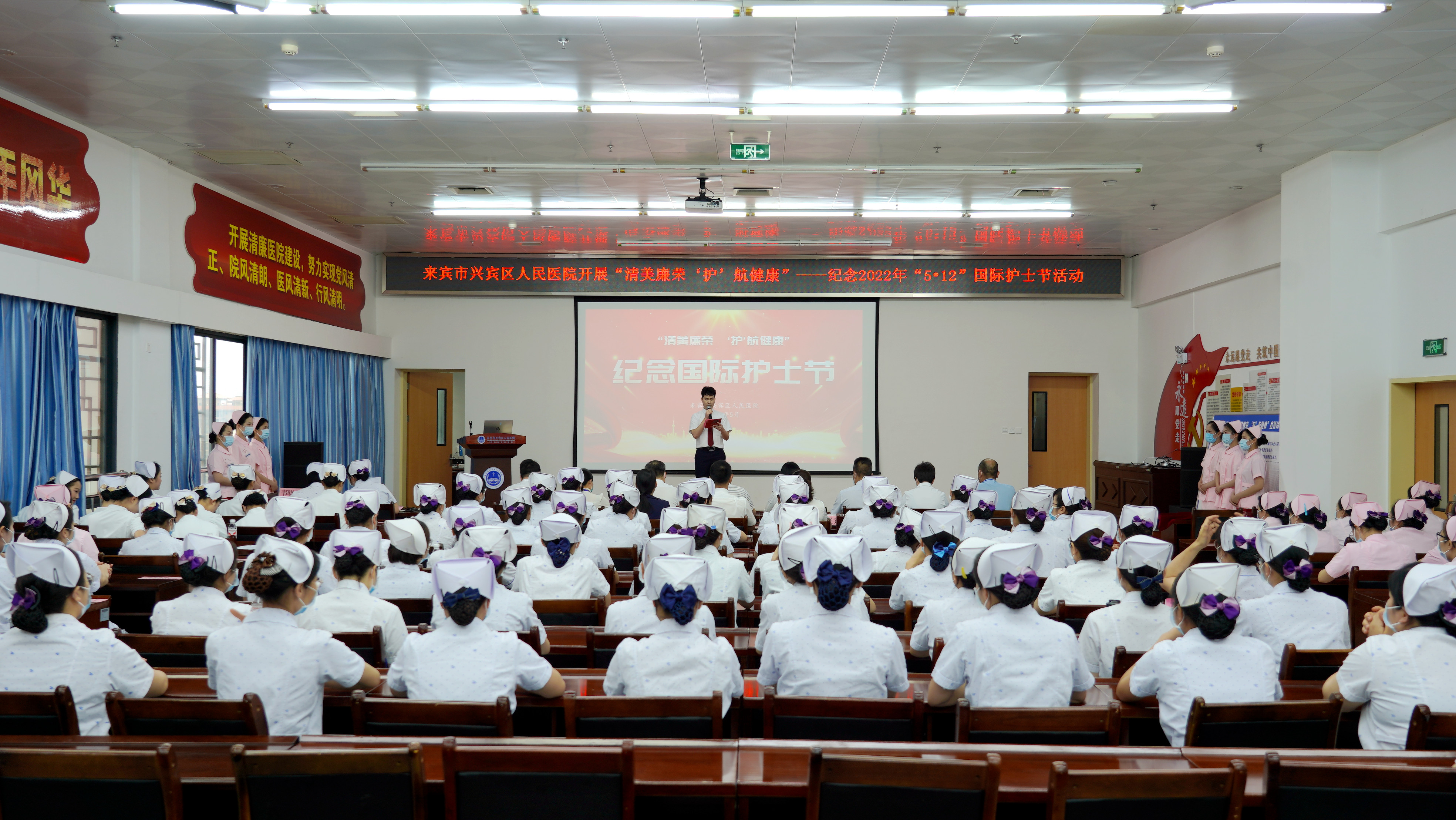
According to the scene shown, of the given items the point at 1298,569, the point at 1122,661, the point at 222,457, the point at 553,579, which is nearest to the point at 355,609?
the point at 553,579

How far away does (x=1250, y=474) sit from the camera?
8703 mm

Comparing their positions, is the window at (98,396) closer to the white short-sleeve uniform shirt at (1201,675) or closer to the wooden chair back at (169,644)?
the wooden chair back at (169,644)

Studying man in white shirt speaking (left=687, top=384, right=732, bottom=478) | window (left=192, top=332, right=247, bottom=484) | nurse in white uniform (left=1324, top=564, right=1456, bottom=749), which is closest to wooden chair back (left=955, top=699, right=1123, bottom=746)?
nurse in white uniform (left=1324, top=564, right=1456, bottom=749)

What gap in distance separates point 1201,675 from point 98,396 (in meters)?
8.27

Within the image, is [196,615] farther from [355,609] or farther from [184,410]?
[184,410]

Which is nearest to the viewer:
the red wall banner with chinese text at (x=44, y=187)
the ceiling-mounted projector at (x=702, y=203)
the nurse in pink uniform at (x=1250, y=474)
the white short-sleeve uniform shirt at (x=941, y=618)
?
the white short-sleeve uniform shirt at (x=941, y=618)

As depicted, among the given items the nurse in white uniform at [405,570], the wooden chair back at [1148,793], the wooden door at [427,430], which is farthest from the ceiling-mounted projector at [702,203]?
the wooden chair back at [1148,793]

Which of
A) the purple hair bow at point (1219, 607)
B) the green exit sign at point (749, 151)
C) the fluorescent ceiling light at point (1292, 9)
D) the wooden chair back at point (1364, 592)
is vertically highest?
the fluorescent ceiling light at point (1292, 9)

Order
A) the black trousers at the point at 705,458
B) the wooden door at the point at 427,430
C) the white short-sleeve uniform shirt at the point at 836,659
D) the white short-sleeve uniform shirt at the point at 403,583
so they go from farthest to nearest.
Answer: the wooden door at the point at 427,430 < the black trousers at the point at 705,458 < the white short-sleeve uniform shirt at the point at 403,583 < the white short-sleeve uniform shirt at the point at 836,659

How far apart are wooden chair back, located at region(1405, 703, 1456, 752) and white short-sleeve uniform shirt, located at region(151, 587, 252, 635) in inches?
141

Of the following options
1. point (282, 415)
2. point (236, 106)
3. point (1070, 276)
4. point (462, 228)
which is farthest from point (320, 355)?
point (1070, 276)

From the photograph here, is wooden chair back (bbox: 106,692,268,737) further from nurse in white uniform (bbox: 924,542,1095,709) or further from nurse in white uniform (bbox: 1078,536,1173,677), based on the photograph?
nurse in white uniform (bbox: 1078,536,1173,677)

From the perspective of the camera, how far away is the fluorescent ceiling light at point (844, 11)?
4914 mm

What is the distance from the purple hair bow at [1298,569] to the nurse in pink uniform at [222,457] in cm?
825
